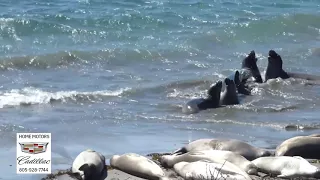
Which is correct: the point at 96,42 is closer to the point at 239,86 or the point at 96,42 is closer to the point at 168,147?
the point at 239,86

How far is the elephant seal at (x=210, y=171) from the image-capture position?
7215 millimetres

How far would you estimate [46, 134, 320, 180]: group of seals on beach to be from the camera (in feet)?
24.5

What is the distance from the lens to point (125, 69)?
16.8m

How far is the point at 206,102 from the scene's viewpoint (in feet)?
41.9

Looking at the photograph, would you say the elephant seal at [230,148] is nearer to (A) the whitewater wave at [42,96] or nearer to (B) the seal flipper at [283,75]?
(A) the whitewater wave at [42,96]

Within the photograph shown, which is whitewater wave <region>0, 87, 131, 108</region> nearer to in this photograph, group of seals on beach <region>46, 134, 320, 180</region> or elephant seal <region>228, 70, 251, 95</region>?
elephant seal <region>228, 70, 251, 95</region>

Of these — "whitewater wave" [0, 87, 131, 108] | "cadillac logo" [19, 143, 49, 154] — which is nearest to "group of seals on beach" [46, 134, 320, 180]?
"cadillac logo" [19, 143, 49, 154]

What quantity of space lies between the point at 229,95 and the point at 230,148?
4617 mm

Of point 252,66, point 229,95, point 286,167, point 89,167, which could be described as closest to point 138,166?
point 89,167

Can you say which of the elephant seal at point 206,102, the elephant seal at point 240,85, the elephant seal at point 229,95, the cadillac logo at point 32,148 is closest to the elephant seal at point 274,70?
the elephant seal at point 240,85

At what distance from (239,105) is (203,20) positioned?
1074 centimetres

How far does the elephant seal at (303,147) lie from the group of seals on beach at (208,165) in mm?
23

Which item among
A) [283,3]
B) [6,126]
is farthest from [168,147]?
[283,3]

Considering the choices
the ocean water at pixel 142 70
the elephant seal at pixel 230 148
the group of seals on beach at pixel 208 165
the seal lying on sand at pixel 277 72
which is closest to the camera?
the group of seals on beach at pixel 208 165
